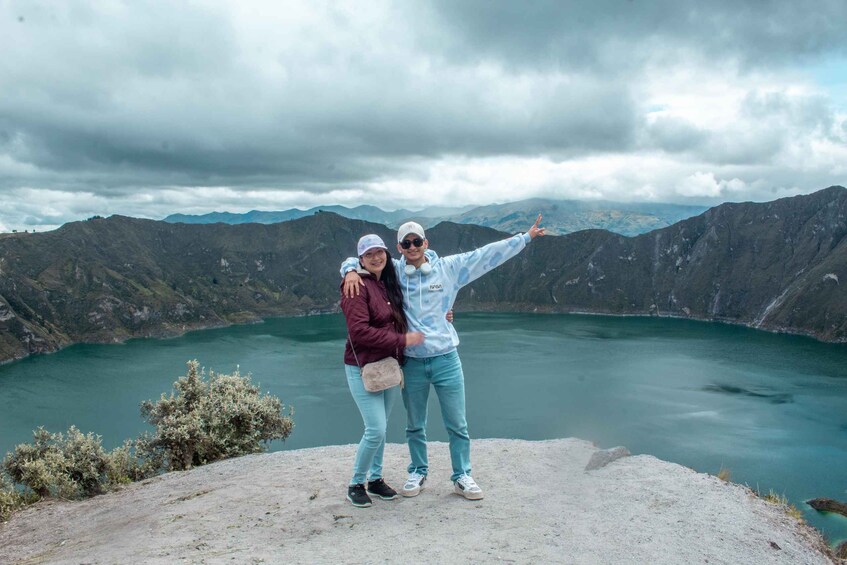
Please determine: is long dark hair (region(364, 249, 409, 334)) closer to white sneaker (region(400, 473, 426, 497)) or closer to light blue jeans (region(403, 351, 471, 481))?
light blue jeans (region(403, 351, 471, 481))

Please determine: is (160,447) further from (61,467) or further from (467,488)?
(467,488)

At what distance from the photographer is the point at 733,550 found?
563 centimetres

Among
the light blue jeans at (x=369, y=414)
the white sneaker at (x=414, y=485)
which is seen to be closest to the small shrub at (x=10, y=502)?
the light blue jeans at (x=369, y=414)

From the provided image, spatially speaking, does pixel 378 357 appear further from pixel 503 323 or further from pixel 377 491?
pixel 503 323

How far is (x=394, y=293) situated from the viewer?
632cm

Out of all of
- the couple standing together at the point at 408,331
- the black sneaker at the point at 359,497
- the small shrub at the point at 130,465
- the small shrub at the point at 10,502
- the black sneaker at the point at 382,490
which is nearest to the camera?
the couple standing together at the point at 408,331

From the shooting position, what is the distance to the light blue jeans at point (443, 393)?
20.9 feet

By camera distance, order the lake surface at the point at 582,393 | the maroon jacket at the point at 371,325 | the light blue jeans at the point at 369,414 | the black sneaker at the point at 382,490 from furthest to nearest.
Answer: the lake surface at the point at 582,393
the black sneaker at the point at 382,490
the light blue jeans at the point at 369,414
the maroon jacket at the point at 371,325

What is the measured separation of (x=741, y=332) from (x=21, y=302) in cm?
15788

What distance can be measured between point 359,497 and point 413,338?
206cm

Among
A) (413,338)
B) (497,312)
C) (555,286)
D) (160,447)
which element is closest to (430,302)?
(413,338)

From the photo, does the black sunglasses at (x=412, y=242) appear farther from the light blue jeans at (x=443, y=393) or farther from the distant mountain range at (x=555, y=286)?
the distant mountain range at (x=555, y=286)

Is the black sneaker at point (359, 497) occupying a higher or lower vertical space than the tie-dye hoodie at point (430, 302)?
lower

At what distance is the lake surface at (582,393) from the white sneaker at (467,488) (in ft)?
3.51
